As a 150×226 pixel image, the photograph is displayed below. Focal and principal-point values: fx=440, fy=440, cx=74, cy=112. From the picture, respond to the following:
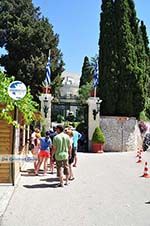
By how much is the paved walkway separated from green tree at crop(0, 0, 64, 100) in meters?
24.5

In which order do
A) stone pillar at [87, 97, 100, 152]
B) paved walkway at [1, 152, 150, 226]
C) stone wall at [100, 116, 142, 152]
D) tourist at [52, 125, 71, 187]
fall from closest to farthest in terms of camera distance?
paved walkway at [1, 152, 150, 226]
tourist at [52, 125, 71, 187]
stone pillar at [87, 97, 100, 152]
stone wall at [100, 116, 142, 152]

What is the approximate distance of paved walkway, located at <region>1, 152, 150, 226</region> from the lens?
7.91 metres

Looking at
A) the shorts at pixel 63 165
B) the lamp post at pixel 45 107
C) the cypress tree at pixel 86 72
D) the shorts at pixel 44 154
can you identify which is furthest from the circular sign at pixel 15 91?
the cypress tree at pixel 86 72

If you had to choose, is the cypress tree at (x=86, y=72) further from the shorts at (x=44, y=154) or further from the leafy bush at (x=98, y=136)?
the shorts at (x=44, y=154)

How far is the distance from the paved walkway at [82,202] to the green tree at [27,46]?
80.3ft

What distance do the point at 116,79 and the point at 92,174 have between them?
52.7 ft

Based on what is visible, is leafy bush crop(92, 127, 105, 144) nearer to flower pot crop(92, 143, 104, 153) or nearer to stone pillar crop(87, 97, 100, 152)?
flower pot crop(92, 143, 104, 153)

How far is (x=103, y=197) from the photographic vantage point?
34.1ft

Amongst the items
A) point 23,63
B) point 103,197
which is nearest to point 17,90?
point 103,197

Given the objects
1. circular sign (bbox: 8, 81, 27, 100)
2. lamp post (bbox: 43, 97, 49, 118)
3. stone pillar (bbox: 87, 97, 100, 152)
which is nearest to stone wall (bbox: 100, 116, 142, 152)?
stone pillar (bbox: 87, 97, 100, 152)

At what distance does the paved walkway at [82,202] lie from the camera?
7.91m

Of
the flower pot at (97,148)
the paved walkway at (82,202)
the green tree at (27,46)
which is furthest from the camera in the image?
the green tree at (27,46)

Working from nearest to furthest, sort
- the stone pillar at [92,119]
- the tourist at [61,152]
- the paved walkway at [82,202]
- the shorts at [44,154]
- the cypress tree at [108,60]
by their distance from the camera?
the paved walkway at [82,202] → the tourist at [61,152] → the shorts at [44,154] → the stone pillar at [92,119] → the cypress tree at [108,60]

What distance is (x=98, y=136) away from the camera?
28000mm
